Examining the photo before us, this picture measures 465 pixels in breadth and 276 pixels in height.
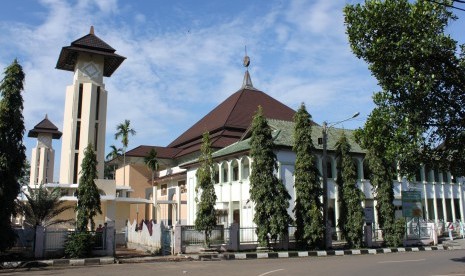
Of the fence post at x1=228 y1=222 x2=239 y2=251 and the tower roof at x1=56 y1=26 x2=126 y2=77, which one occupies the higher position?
the tower roof at x1=56 y1=26 x2=126 y2=77

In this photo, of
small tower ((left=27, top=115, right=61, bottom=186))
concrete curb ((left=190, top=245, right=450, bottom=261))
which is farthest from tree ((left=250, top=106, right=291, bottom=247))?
small tower ((left=27, top=115, right=61, bottom=186))

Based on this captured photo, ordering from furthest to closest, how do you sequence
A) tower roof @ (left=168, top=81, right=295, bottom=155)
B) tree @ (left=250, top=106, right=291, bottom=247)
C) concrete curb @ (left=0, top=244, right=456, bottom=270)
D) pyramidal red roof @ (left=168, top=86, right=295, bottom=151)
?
pyramidal red roof @ (left=168, top=86, right=295, bottom=151)
tower roof @ (left=168, top=81, right=295, bottom=155)
tree @ (left=250, top=106, right=291, bottom=247)
concrete curb @ (left=0, top=244, right=456, bottom=270)

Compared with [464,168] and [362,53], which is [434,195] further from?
[362,53]

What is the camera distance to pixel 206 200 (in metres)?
22.9

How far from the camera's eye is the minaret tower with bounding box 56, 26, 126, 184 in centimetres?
4294

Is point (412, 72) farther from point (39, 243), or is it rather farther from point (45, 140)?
point (45, 140)

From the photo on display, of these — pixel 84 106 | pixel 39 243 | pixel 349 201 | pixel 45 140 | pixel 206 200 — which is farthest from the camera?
pixel 45 140

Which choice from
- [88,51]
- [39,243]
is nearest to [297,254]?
[39,243]

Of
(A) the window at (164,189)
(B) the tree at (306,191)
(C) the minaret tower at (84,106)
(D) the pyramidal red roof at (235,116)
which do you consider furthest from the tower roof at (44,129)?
(B) the tree at (306,191)

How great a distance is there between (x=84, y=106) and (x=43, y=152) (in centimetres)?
1469

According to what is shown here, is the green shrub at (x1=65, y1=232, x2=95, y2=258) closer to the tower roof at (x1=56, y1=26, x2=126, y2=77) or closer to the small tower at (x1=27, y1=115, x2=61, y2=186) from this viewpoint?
the tower roof at (x1=56, y1=26, x2=126, y2=77)

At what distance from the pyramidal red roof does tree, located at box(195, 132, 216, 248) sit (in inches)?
729

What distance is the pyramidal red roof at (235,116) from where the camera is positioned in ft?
146

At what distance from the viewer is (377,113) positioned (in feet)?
49.0
